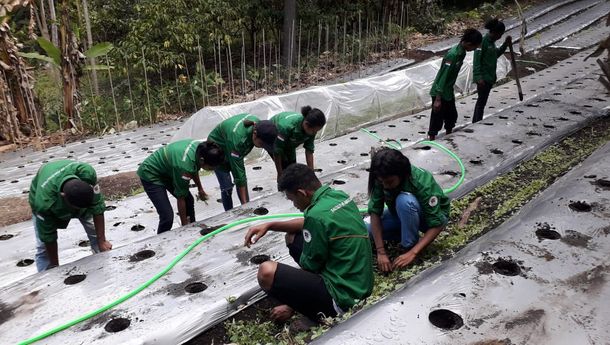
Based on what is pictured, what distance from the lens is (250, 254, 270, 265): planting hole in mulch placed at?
349cm

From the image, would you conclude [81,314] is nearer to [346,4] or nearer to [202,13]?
[202,13]

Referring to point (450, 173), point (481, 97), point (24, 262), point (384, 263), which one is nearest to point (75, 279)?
point (24, 262)

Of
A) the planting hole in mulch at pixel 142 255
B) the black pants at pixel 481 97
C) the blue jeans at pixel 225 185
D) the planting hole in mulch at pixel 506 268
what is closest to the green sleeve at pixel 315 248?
the planting hole in mulch at pixel 506 268

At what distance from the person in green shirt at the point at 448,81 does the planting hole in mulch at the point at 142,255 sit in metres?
4.11

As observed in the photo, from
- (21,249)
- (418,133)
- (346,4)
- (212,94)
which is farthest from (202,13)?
(21,249)

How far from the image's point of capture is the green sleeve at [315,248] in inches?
102

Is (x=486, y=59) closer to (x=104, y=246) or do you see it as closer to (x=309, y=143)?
(x=309, y=143)

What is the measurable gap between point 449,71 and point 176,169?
3.73m

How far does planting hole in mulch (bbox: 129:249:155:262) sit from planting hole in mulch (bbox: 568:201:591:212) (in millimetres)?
3310

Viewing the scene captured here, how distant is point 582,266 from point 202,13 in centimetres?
1234

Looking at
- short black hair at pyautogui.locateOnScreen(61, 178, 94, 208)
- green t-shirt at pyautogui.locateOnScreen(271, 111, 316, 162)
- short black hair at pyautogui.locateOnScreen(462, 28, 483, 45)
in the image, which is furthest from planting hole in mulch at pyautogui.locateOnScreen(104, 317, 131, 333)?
short black hair at pyautogui.locateOnScreen(462, 28, 483, 45)

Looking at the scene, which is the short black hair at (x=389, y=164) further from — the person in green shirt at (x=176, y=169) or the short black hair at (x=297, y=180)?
the person in green shirt at (x=176, y=169)

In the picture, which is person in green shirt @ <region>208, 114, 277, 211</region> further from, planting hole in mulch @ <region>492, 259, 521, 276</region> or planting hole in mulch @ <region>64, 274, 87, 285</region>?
planting hole in mulch @ <region>492, 259, 521, 276</region>

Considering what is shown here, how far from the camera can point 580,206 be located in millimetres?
3512
